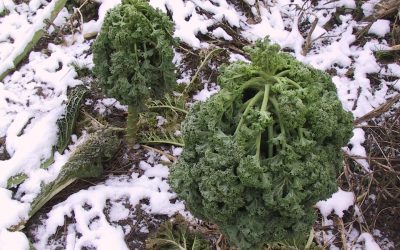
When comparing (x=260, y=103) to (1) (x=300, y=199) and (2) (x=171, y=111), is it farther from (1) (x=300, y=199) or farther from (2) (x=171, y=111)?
(2) (x=171, y=111)

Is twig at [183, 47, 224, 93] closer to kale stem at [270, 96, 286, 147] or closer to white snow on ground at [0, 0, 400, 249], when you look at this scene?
white snow on ground at [0, 0, 400, 249]

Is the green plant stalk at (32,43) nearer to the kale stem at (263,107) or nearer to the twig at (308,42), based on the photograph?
the twig at (308,42)

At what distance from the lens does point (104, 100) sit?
4047 mm

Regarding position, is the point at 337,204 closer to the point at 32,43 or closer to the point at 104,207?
the point at 104,207

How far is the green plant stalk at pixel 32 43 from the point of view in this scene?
426cm

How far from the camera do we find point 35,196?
347 centimetres

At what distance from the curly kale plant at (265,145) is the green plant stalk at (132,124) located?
1032 millimetres

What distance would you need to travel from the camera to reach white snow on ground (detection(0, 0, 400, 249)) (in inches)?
134

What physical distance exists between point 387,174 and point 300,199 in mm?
1528

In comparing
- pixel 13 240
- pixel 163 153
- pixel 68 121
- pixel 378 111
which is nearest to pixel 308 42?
pixel 378 111

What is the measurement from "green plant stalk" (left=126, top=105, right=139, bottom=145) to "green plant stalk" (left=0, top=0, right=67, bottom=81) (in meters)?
1.37

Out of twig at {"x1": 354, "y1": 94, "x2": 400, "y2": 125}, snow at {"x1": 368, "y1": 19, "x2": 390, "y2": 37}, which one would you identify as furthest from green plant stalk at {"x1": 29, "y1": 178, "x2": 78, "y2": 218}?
snow at {"x1": 368, "y1": 19, "x2": 390, "y2": 37}

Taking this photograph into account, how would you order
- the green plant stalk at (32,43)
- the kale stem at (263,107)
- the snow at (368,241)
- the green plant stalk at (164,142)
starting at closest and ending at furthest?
1. the kale stem at (263,107)
2. the snow at (368,241)
3. the green plant stalk at (164,142)
4. the green plant stalk at (32,43)

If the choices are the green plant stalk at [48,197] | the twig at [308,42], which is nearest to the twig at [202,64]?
the twig at [308,42]
